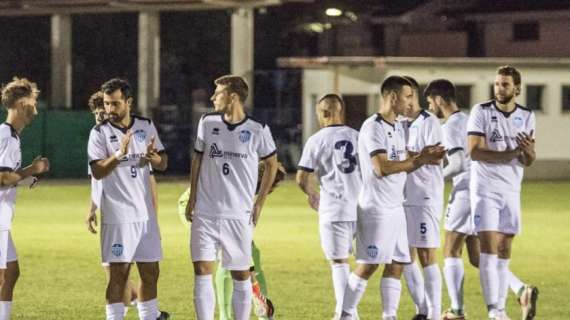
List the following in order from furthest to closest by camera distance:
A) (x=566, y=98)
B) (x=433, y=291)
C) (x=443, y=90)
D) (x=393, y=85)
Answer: (x=566, y=98) < (x=443, y=90) < (x=433, y=291) < (x=393, y=85)

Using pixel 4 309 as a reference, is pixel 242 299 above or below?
above

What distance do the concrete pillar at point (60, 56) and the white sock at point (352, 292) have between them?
3948cm

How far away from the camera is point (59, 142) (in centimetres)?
4428

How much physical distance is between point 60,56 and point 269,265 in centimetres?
3376

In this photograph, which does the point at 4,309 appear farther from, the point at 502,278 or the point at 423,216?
the point at 502,278

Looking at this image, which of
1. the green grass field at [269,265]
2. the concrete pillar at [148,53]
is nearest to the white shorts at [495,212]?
the green grass field at [269,265]

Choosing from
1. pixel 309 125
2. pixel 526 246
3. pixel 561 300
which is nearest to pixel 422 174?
pixel 561 300

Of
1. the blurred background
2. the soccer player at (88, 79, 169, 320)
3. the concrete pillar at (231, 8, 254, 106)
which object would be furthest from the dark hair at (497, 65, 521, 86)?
the concrete pillar at (231, 8, 254, 106)

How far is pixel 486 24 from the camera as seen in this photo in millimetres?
63938

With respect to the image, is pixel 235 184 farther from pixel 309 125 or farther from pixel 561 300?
pixel 309 125

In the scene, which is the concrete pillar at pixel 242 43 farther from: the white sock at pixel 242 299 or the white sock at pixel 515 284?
the white sock at pixel 242 299

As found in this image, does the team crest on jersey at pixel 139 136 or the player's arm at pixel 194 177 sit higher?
the team crest on jersey at pixel 139 136

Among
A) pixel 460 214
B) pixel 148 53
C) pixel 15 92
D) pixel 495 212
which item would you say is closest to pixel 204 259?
pixel 15 92

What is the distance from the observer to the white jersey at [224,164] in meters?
10.9
